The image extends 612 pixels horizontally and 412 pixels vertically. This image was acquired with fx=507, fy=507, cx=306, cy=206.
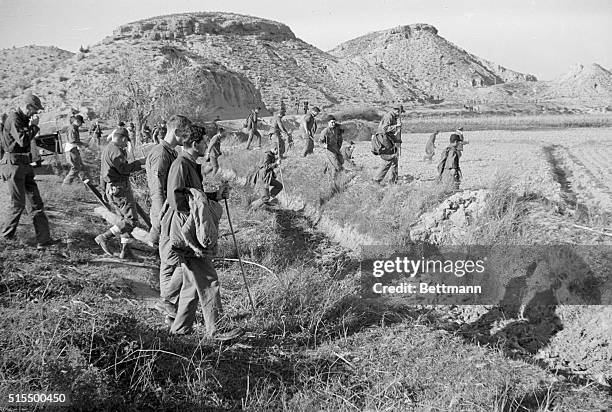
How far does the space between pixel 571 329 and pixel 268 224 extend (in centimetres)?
555

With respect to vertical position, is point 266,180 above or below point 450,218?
above

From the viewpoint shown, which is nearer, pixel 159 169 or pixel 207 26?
pixel 159 169

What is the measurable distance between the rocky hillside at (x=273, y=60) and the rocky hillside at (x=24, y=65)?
825 cm

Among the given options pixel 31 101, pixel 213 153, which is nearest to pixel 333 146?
pixel 213 153

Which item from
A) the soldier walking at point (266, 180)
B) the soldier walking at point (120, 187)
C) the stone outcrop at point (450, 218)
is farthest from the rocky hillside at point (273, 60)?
the soldier walking at point (120, 187)

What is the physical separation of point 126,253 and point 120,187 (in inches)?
35.0

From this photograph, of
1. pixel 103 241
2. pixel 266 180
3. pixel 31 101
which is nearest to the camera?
pixel 31 101

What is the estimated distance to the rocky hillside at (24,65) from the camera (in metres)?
40.8

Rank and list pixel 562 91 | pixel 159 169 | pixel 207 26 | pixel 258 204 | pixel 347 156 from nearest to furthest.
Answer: pixel 159 169 < pixel 258 204 < pixel 347 156 < pixel 207 26 < pixel 562 91

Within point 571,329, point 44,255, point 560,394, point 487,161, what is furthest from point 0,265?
point 487,161

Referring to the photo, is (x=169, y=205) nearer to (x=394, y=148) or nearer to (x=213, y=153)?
(x=394, y=148)

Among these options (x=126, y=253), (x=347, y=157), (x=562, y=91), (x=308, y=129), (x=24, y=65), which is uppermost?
(x=24, y=65)

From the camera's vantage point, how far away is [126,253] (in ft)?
22.4

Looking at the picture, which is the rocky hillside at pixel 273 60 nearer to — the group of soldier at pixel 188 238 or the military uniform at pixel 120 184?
the military uniform at pixel 120 184
